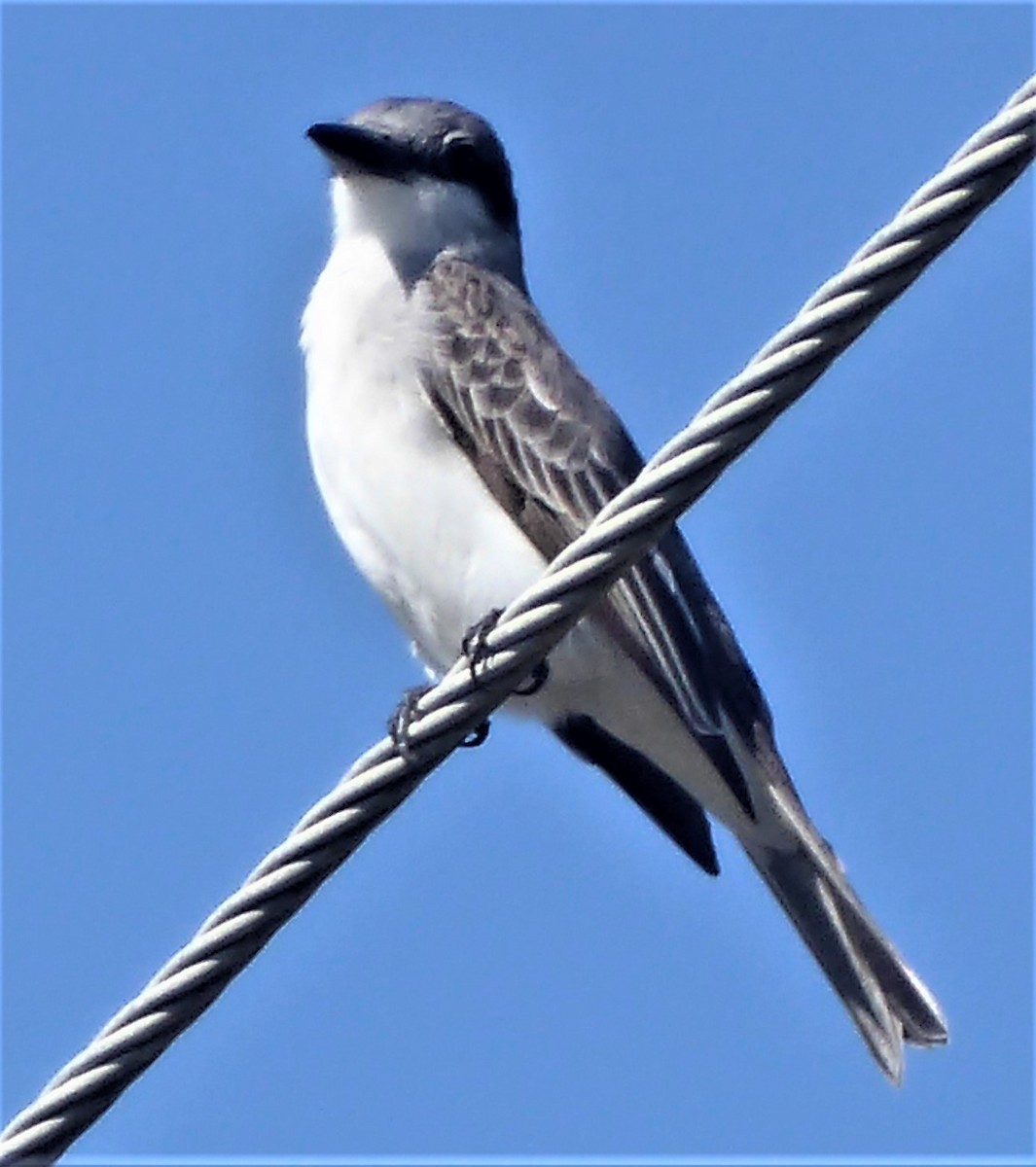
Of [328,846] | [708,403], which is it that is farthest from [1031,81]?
[328,846]

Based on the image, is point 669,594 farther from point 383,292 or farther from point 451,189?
point 451,189

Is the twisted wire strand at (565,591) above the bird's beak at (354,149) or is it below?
below

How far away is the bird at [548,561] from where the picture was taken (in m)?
6.91

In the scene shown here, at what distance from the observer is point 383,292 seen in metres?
7.57

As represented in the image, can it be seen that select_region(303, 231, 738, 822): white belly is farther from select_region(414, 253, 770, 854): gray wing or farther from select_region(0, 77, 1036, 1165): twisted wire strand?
select_region(0, 77, 1036, 1165): twisted wire strand

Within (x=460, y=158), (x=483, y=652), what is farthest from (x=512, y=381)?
(x=483, y=652)

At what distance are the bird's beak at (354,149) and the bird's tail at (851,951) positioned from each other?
2.43 meters

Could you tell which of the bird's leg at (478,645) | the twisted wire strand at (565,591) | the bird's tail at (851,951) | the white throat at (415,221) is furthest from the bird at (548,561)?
the twisted wire strand at (565,591)

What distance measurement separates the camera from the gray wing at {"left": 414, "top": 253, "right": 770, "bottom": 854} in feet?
22.2

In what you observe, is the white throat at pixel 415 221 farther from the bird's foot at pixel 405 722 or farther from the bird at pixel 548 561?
the bird's foot at pixel 405 722

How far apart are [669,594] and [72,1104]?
→ 2.83 meters

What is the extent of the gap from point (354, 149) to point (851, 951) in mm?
2880

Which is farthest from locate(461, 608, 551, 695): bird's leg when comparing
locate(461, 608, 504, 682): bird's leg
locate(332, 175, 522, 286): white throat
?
locate(332, 175, 522, 286): white throat

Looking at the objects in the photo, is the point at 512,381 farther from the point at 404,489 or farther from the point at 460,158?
the point at 460,158
